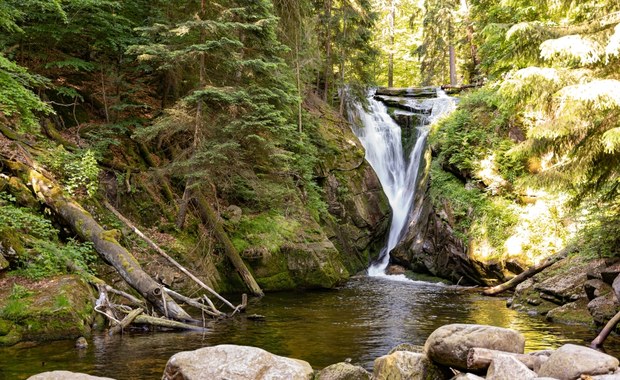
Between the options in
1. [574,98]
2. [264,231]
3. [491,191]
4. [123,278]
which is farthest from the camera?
[491,191]

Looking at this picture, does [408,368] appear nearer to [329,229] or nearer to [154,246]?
[154,246]

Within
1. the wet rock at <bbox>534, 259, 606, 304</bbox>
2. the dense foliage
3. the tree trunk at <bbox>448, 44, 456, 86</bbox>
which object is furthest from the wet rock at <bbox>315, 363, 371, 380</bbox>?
the tree trunk at <bbox>448, 44, 456, 86</bbox>

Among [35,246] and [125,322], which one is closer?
[125,322]

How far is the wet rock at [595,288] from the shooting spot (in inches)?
376

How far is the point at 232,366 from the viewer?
5.34 m

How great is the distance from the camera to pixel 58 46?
47.6 ft

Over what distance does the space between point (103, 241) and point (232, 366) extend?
6.03 meters

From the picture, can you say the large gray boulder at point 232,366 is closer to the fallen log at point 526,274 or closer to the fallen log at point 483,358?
the fallen log at point 483,358

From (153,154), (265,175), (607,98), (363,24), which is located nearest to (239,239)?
(265,175)

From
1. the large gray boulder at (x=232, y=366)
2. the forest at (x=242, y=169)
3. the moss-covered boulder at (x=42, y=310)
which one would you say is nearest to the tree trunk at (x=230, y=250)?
the forest at (x=242, y=169)

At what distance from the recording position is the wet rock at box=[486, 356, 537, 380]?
15.7 ft

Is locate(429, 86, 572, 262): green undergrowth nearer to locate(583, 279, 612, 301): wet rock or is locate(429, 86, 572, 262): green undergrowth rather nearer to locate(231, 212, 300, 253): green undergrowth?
locate(583, 279, 612, 301): wet rock

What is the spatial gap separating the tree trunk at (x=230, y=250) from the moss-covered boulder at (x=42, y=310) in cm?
498

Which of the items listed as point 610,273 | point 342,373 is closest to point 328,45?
point 610,273
